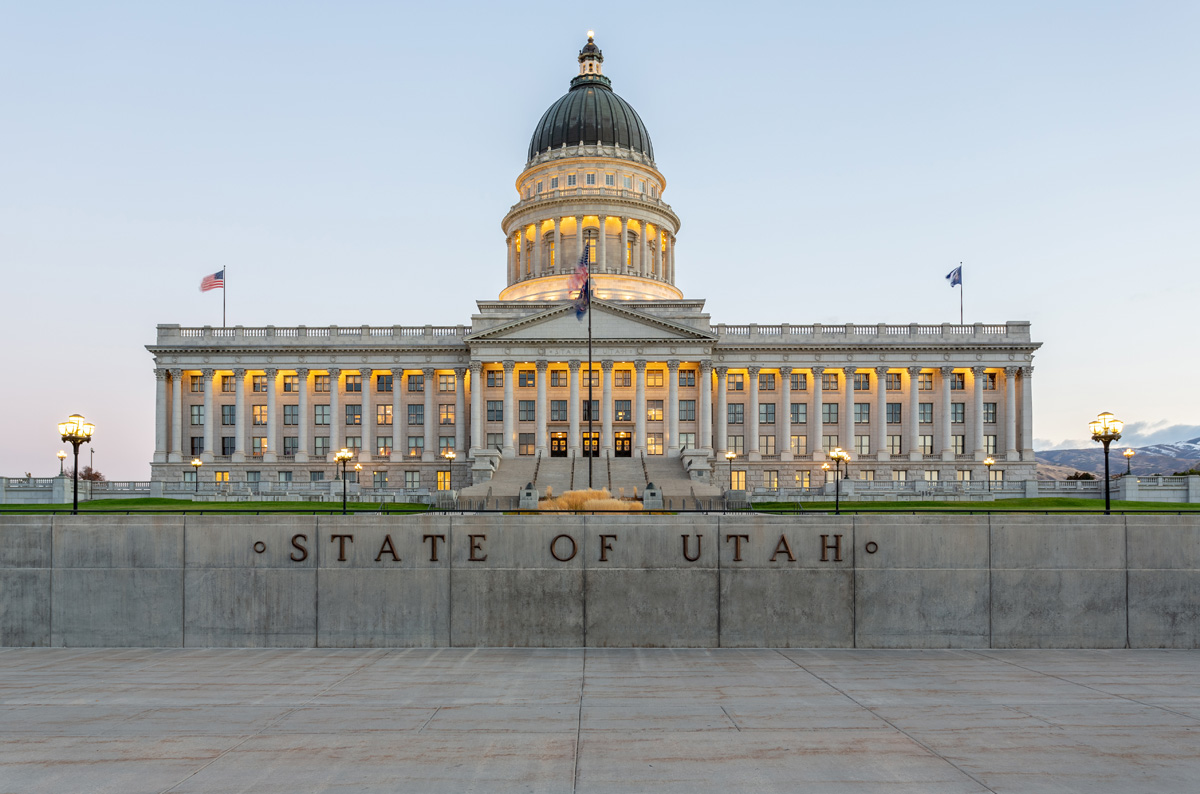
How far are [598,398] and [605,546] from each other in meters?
66.0

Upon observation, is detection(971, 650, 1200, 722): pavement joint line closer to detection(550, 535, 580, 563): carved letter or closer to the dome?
detection(550, 535, 580, 563): carved letter

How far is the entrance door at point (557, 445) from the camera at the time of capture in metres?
83.7

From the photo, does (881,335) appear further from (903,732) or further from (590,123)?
(903,732)

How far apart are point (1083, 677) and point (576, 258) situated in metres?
88.5

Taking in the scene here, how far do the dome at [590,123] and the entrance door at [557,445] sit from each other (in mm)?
42228

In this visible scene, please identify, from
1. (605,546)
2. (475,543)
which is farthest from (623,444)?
(475,543)

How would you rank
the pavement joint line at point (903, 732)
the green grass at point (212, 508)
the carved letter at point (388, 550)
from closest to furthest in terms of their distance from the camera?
the pavement joint line at point (903, 732), the carved letter at point (388, 550), the green grass at point (212, 508)

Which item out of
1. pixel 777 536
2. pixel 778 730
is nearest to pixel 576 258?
pixel 777 536

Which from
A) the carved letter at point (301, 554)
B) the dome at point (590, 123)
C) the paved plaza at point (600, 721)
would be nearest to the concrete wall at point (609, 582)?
the carved letter at point (301, 554)

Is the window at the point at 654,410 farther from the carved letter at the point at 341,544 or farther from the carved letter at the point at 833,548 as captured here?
the carved letter at the point at 341,544

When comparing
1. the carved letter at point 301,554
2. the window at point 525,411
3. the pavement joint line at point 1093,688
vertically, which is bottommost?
the pavement joint line at point 1093,688

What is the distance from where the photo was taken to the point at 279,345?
85.6m

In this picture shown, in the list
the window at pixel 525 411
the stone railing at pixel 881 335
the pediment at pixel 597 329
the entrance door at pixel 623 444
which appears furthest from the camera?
the stone railing at pixel 881 335

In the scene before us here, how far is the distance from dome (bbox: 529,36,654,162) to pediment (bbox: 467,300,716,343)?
33.6 metres
